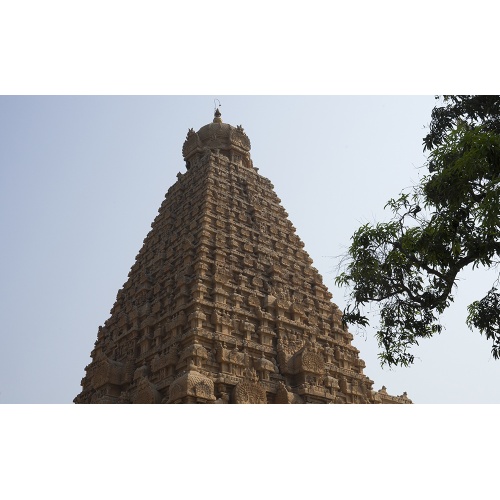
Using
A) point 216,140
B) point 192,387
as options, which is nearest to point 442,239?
point 192,387

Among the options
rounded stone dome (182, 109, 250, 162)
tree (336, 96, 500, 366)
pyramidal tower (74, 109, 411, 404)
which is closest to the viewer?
tree (336, 96, 500, 366)

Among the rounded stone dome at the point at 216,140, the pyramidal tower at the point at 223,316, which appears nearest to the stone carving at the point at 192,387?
the pyramidal tower at the point at 223,316

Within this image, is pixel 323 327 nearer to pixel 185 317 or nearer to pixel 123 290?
pixel 185 317

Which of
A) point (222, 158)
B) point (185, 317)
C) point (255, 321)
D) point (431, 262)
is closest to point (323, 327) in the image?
point (255, 321)

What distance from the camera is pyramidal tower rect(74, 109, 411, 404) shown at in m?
16.6

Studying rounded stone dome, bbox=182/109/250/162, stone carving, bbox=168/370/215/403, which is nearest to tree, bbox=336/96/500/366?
stone carving, bbox=168/370/215/403

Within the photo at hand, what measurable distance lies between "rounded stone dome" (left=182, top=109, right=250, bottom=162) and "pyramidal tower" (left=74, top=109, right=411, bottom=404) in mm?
1270

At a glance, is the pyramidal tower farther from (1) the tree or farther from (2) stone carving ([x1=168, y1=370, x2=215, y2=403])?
(1) the tree

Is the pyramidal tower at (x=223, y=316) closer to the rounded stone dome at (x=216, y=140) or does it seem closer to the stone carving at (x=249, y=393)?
the stone carving at (x=249, y=393)

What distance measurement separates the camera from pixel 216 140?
27.2m

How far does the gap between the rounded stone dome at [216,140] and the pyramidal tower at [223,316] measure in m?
1.27

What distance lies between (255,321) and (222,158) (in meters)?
9.07

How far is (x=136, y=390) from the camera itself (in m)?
16.9

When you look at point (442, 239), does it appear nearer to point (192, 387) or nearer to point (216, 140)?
point (192, 387)
